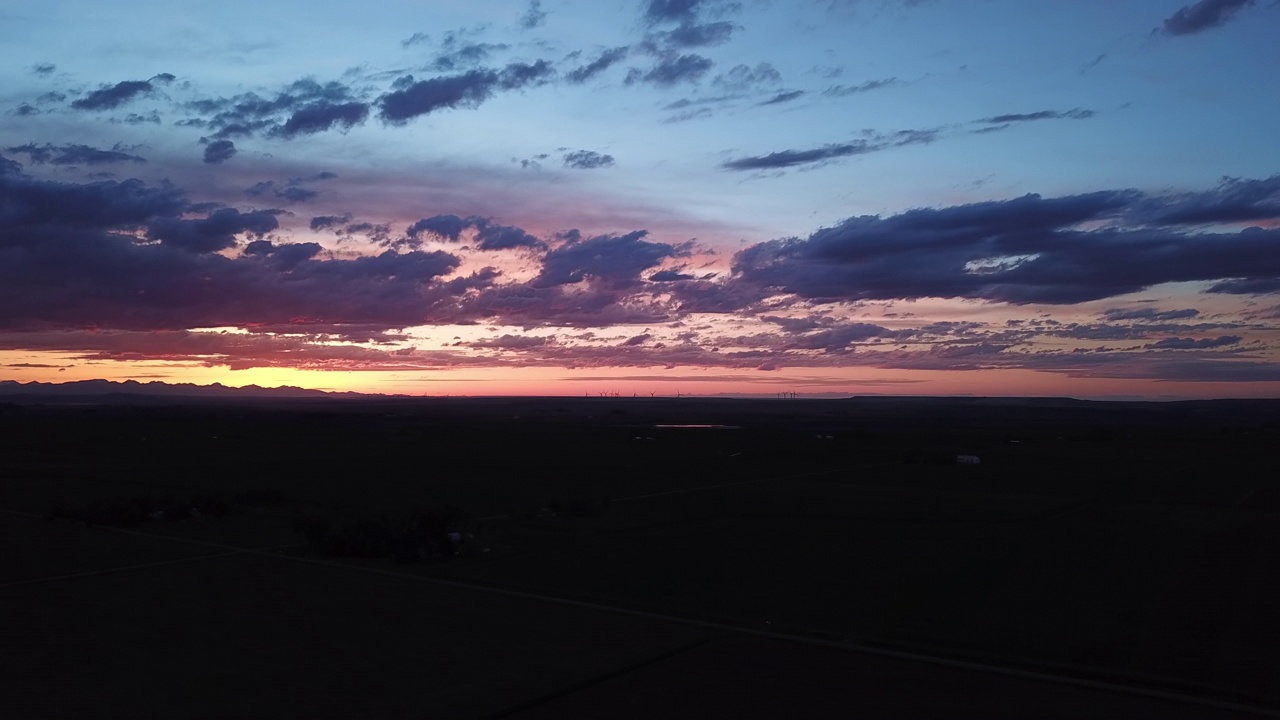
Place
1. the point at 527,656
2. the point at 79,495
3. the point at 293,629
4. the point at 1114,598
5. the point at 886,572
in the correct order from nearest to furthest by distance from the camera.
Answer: the point at 527,656 → the point at 293,629 → the point at 1114,598 → the point at 886,572 → the point at 79,495

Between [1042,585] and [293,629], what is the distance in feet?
54.5

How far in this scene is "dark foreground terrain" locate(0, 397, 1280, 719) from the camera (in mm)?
13891

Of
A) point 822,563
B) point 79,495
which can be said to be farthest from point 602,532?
point 79,495

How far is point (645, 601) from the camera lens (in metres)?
20.3

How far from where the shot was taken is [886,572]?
2347 centimetres

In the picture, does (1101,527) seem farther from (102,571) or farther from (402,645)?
(102,571)

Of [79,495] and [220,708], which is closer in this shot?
[220,708]

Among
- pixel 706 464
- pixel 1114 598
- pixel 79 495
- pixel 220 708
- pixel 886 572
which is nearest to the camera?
pixel 220 708

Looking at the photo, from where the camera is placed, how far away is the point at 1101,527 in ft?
104

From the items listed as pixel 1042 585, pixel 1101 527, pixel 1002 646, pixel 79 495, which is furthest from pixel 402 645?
pixel 79 495

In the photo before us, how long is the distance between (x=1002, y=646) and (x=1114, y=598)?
5.59m

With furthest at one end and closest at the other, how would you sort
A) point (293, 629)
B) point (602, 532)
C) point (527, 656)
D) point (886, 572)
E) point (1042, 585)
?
1. point (602, 532)
2. point (886, 572)
3. point (1042, 585)
4. point (293, 629)
5. point (527, 656)

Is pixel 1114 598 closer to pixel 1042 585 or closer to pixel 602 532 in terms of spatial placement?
pixel 1042 585

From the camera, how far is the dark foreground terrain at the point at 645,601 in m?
13.9
